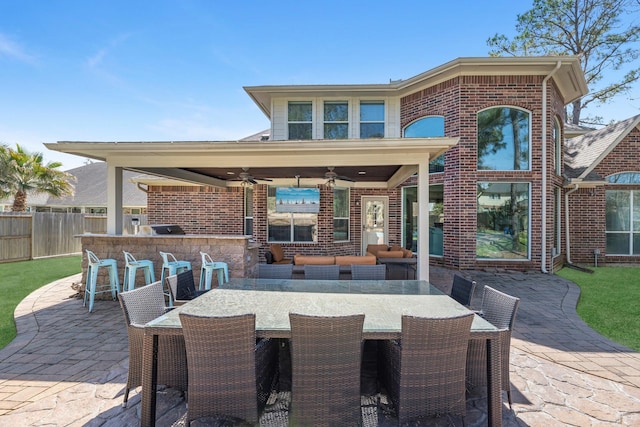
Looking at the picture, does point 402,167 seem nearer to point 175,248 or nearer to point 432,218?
point 432,218

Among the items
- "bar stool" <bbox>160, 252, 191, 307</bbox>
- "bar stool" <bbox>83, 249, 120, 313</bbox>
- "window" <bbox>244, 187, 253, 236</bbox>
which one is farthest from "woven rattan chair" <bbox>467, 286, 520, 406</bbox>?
"window" <bbox>244, 187, 253, 236</bbox>

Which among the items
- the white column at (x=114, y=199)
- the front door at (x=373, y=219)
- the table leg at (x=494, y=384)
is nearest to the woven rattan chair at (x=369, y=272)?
the table leg at (x=494, y=384)

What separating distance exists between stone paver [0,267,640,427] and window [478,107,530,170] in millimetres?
4816

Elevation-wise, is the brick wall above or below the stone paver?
above

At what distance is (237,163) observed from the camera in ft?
20.5

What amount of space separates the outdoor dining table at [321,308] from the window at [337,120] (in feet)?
23.5

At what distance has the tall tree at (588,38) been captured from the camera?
46.9ft

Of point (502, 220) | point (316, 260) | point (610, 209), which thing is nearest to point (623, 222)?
point (610, 209)

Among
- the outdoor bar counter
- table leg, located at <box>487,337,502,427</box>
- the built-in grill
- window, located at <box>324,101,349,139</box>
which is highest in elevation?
window, located at <box>324,101,349,139</box>

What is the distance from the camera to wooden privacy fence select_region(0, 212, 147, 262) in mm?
10969

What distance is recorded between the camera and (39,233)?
11891mm

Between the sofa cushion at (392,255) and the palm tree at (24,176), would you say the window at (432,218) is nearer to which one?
the sofa cushion at (392,255)

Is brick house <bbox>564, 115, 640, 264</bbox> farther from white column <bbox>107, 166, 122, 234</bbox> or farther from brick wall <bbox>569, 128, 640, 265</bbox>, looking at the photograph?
white column <bbox>107, 166, 122, 234</bbox>

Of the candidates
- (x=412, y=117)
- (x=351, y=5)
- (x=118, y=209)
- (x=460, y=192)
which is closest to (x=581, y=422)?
(x=460, y=192)
